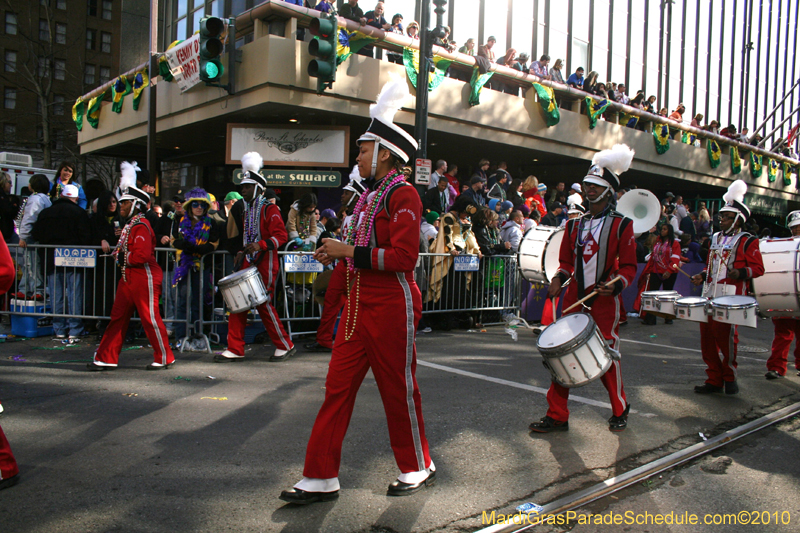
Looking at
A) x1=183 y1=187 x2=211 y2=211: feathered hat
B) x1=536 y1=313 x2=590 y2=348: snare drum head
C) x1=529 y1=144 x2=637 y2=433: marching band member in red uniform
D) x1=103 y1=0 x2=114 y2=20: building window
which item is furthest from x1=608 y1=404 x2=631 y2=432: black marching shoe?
x1=103 y1=0 x2=114 y2=20: building window

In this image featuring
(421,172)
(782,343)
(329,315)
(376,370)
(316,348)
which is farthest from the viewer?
(421,172)

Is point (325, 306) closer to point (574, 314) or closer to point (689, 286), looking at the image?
point (574, 314)

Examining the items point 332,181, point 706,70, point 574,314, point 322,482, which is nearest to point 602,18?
point 706,70

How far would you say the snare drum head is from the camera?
459cm

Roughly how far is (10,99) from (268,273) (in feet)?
186

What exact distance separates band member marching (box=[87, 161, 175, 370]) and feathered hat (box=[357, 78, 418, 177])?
13.0 feet

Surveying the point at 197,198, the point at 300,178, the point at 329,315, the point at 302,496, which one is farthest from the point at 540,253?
the point at 300,178

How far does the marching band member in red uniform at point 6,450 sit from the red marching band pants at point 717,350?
5958mm

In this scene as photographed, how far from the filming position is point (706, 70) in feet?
104

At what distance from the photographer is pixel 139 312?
679 cm

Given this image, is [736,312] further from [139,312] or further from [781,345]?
[139,312]

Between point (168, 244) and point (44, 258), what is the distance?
1.76 m

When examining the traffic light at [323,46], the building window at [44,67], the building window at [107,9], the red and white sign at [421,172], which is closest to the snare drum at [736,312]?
the red and white sign at [421,172]

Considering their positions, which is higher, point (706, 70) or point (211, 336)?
point (706, 70)
